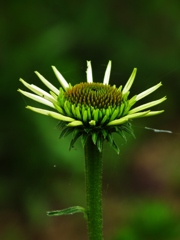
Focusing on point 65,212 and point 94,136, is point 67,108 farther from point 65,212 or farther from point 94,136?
point 65,212

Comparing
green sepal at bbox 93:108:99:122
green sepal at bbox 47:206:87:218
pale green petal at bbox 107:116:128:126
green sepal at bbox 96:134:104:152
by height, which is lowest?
green sepal at bbox 47:206:87:218

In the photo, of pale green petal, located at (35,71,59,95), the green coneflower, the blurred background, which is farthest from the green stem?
the blurred background

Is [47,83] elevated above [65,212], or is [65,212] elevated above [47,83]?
[47,83]

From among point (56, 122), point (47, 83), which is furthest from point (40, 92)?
point (56, 122)

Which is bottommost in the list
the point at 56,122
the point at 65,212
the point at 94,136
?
the point at 65,212

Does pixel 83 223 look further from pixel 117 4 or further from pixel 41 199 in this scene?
pixel 117 4

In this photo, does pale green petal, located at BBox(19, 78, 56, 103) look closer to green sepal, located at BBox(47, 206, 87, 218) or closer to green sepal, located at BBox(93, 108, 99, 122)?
green sepal, located at BBox(93, 108, 99, 122)
